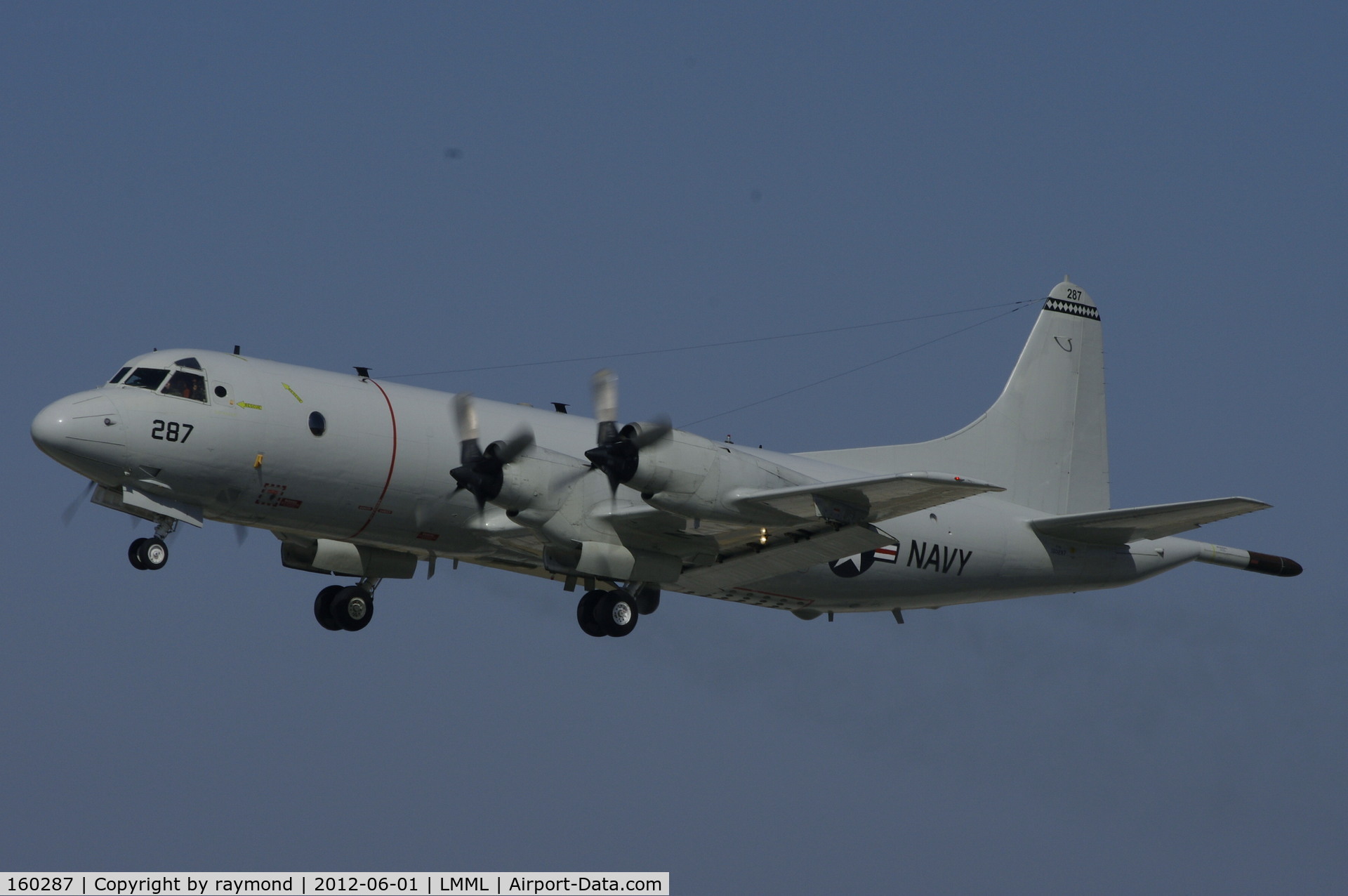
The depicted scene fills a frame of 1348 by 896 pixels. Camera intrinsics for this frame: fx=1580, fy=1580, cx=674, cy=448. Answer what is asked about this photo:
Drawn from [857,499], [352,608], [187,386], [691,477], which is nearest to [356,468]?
[187,386]

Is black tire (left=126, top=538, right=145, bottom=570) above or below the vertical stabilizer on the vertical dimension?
below

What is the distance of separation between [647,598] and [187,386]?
777 cm

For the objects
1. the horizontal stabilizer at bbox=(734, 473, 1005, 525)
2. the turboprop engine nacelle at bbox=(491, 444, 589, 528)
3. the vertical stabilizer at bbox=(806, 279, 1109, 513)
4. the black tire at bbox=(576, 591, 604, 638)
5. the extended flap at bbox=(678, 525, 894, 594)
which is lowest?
the black tire at bbox=(576, 591, 604, 638)

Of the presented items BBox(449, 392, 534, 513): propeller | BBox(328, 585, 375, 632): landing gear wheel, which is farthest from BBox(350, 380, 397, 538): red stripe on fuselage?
BBox(328, 585, 375, 632): landing gear wheel

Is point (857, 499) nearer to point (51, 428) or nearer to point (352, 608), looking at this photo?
point (352, 608)

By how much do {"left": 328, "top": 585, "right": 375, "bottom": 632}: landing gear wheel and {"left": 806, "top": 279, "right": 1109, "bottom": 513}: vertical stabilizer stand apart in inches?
377

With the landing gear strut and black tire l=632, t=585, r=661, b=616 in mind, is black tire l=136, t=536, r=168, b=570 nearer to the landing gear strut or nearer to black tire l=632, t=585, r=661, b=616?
the landing gear strut

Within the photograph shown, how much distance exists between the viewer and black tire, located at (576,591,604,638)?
23562mm

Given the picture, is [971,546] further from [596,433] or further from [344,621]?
[344,621]

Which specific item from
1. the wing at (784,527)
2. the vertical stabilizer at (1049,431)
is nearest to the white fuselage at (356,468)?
the wing at (784,527)

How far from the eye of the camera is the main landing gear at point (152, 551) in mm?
20906

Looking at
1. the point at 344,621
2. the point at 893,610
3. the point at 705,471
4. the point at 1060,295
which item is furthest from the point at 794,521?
the point at 1060,295

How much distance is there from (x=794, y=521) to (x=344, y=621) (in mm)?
7642

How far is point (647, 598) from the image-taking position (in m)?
24.8
